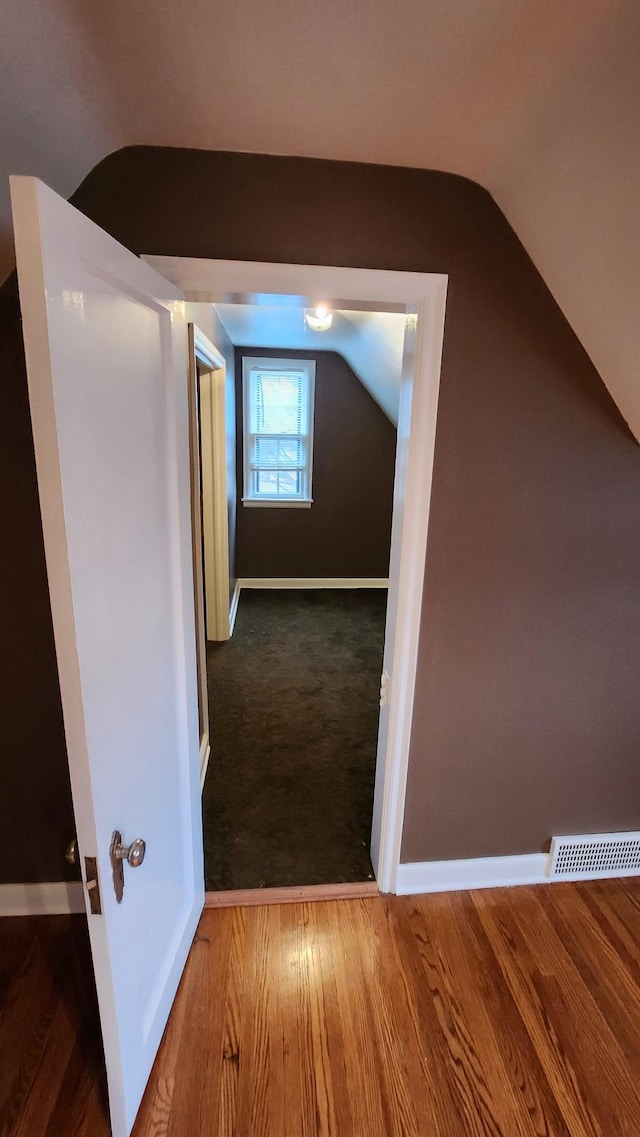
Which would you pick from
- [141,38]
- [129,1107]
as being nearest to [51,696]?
[129,1107]

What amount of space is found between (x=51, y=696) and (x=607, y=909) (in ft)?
6.40

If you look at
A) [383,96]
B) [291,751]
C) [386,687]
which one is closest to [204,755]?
[291,751]

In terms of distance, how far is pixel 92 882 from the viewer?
37.6 inches

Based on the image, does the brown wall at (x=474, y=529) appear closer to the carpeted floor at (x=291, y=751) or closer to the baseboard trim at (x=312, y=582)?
the carpeted floor at (x=291, y=751)

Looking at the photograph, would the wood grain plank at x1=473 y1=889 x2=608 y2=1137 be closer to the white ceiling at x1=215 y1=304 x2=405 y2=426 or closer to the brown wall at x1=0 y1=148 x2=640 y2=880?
the brown wall at x1=0 y1=148 x2=640 y2=880

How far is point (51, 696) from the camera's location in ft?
5.10

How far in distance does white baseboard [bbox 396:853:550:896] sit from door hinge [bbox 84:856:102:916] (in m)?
1.16

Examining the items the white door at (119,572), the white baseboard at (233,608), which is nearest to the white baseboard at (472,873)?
the white door at (119,572)

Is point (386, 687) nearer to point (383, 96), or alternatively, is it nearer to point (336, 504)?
point (383, 96)

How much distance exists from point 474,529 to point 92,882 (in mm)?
1223

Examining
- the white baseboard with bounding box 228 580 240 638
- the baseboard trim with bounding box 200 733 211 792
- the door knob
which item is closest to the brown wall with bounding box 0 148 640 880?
the door knob

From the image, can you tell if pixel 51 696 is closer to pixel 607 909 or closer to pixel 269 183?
pixel 269 183

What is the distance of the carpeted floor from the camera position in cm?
199

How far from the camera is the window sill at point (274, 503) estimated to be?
497cm
